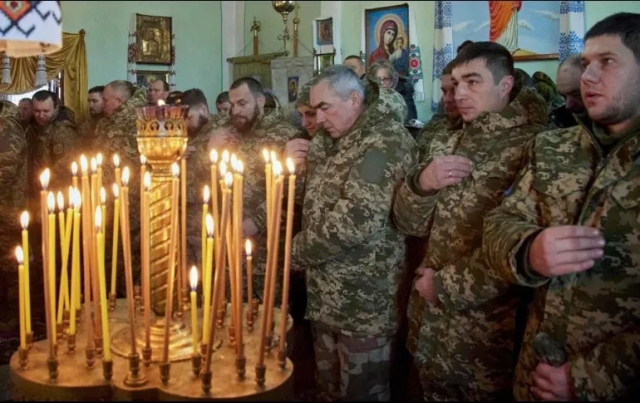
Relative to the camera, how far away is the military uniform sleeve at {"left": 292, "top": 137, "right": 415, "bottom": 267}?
6.93 ft

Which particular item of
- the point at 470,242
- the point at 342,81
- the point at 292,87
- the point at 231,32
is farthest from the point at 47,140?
the point at 231,32

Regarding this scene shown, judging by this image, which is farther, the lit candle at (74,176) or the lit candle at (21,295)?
the lit candle at (74,176)

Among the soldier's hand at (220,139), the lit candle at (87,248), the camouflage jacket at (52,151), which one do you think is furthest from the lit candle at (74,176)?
the camouflage jacket at (52,151)

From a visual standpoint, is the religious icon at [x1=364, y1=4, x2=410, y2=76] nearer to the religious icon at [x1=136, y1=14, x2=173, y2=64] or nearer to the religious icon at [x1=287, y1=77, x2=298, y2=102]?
the religious icon at [x1=287, y1=77, x2=298, y2=102]

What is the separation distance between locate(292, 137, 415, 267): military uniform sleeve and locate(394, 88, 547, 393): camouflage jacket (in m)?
0.10

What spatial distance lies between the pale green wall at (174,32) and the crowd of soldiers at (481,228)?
536 cm

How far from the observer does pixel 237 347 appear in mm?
1206

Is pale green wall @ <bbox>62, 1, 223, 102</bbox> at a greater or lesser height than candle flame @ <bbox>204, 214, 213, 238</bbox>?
greater

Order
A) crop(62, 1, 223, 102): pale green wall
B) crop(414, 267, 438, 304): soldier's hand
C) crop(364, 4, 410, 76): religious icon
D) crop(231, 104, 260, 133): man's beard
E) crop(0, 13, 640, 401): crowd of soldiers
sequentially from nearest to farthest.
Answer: crop(0, 13, 640, 401): crowd of soldiers < crop(414, 267, 438, 304): soldier's hand < crop(231, 104, 260, 133): man's beard < crop(364, 4, 410, 76): religious icon < crop(62, 1, 223, 102): pale green wall

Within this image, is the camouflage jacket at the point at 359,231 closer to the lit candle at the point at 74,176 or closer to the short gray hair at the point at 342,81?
the short gray hair at the point at 342,81

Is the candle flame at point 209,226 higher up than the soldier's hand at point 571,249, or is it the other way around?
the candle flame at point 209,226

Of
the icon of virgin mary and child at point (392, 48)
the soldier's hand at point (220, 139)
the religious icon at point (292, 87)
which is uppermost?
the icon of virgin mary and child at point (392, 48)

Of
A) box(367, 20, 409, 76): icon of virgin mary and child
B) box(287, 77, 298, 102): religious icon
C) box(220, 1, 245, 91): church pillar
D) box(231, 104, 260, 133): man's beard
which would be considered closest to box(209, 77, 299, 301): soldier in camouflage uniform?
box(231, 104, 260, 133): man's beard

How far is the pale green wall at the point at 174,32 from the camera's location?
7.60 m
